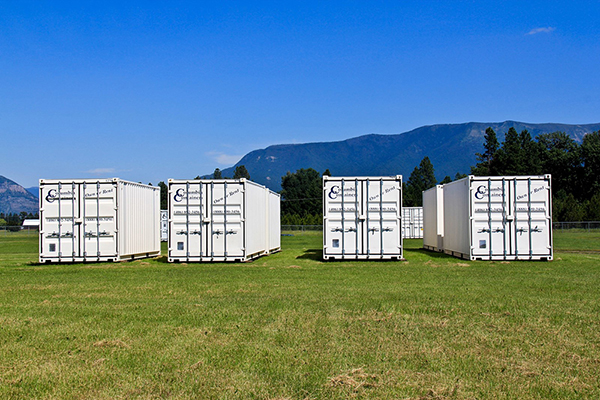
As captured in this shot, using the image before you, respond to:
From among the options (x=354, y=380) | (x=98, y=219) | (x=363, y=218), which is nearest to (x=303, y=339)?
(x=354, y=380)

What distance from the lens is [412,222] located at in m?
56.5

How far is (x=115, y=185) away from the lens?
22188mm

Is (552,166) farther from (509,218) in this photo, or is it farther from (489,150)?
(509,218)

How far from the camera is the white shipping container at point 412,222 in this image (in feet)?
184

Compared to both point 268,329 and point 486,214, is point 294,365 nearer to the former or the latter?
point 268,329

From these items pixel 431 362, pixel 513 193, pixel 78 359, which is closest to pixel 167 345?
pixel 78 359

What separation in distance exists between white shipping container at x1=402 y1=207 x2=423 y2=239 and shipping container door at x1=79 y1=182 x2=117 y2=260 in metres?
38.5

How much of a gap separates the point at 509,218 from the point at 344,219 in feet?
21.7

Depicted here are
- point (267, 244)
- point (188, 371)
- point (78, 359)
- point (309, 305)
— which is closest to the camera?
point (188, 371)

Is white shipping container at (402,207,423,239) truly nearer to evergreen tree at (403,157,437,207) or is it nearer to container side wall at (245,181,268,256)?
container side wall at (245,181,268,256)

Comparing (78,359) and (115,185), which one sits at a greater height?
(115,185)

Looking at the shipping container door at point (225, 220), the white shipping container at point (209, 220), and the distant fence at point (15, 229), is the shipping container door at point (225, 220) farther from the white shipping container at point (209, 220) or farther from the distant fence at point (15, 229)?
the distant fence at point (15, 229)

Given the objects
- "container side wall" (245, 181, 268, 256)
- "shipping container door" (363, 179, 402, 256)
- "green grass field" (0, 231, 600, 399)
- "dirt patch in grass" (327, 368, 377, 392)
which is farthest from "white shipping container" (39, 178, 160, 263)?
"dirt patch in grass" (327, 368, 377, 392)

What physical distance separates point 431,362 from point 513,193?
17027 millimetres
